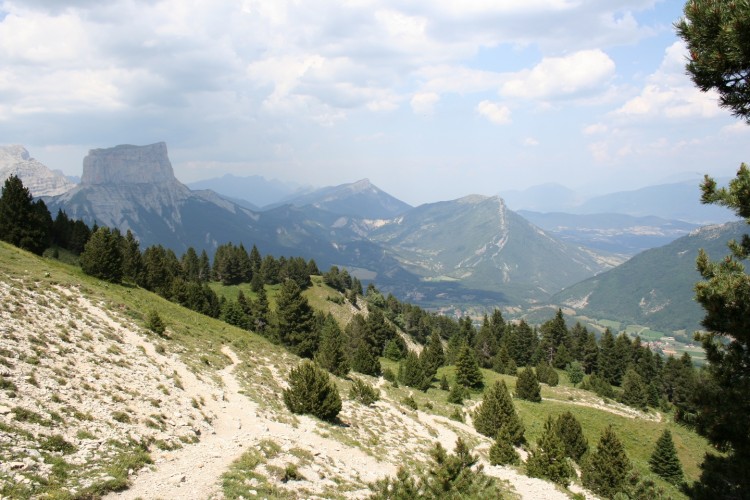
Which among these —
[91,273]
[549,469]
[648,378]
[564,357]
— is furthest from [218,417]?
[648,378]

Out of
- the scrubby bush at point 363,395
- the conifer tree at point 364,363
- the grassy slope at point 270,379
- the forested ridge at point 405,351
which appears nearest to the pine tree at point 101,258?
the forested ridge at point 405,351

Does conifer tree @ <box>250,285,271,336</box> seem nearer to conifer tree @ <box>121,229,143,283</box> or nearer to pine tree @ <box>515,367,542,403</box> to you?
conifer tree @ <box>121,229,143,283</box>

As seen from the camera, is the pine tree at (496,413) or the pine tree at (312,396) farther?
the pine tree at (496,413)

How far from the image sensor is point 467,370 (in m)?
58.6

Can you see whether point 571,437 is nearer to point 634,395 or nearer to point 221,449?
point 221,449

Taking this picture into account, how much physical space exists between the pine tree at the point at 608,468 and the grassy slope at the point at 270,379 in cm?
696

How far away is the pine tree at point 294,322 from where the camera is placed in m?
58.4

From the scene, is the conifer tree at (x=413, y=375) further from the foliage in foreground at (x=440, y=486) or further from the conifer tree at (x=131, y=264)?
the conifer tree at (x=131, y=264)

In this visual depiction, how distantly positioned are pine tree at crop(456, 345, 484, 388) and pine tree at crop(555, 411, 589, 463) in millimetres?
21355

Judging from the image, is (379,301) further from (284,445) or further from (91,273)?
(284,445)

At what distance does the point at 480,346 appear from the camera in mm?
105625

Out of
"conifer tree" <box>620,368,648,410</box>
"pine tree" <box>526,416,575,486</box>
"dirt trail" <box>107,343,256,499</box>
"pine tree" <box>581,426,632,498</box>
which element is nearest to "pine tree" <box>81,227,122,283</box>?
"dirt trail" <box>107,343,256,499</box>

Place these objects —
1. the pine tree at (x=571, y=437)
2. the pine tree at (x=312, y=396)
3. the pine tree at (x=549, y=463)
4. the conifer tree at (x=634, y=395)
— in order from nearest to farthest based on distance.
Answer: the pine tree at (x=549, y=463)
the pine tree at (x=312, y=396)
the pine tree at (x=571, y=437)
the conifer tree at (x=634, y=395)

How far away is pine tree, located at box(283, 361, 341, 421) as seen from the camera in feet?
88.3
